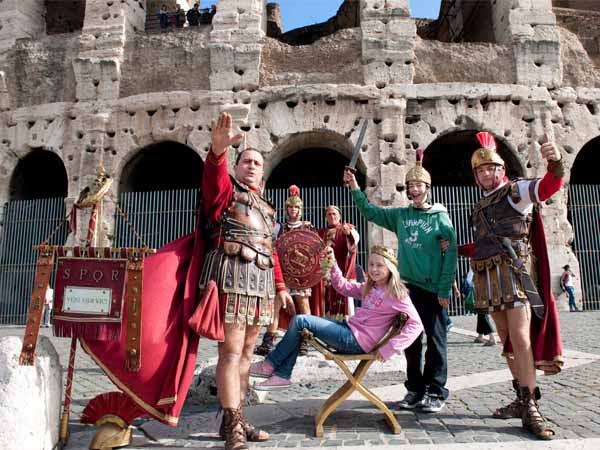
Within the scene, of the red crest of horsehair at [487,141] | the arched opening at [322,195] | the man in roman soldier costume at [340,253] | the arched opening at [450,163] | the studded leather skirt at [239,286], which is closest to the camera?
the studded leather skirt at [239,286]

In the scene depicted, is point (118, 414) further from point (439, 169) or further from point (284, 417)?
point (439, 169)

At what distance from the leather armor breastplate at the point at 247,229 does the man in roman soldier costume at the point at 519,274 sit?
136 cm

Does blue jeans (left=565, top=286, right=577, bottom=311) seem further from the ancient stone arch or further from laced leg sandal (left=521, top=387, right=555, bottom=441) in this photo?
laced leg sandal (left=521, top=387, right=555, bottom=441)

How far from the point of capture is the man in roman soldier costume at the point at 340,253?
511 centimetres

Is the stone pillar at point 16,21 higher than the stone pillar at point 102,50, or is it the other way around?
the stone pillar at point 16,21

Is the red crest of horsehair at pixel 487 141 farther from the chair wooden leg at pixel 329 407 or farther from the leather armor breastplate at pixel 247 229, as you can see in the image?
the chair wooden leg at pixel 329 407

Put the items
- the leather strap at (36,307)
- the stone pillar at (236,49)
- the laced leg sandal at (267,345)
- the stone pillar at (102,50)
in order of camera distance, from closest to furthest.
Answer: the leather strap at (36,307) < the laced leg sandal at (267,345) < the stone pillar at (236,49) < the stone pillar at (102,50)

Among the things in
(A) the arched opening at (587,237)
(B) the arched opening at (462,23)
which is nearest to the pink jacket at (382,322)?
(A) the arched opening at (587,237)

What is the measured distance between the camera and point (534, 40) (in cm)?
1021

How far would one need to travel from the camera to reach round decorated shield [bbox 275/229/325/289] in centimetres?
389

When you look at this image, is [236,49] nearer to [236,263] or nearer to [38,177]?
[38,177]

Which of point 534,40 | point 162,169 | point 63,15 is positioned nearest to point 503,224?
point 534,40

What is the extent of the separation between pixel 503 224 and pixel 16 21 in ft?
40.6

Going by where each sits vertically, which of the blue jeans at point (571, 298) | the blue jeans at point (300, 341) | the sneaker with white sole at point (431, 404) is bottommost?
the sneaker with white sole at point (431, 404)
